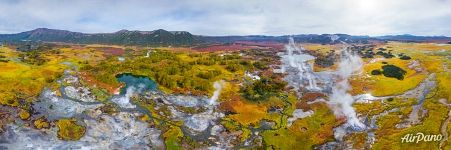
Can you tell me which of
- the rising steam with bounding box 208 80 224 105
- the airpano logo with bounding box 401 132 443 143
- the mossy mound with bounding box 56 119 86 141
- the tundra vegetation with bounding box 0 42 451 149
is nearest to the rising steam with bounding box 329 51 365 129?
the tundra vegetation with bounding box 0 42 451 149

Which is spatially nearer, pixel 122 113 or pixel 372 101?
pixel 122 113

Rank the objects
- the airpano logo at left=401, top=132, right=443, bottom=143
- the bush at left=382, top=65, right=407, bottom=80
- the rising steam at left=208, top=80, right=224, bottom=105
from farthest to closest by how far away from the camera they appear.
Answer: the bush at left=382, top=65, right=407, bottom=80 → the rising steam at left=208, top=80, right=224, bottom=105 → the airpano logo at left=401, top=132, right=443, bottom=143

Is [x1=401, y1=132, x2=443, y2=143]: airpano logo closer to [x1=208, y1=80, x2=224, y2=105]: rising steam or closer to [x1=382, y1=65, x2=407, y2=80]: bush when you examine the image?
[x1=208, y1=80, x2=224, y2=105]: rising steam

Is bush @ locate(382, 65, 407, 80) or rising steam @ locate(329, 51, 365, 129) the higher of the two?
bush @ locate(382, 65, 407, 80)

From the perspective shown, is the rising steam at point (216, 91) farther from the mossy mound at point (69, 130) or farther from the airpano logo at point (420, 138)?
the airpano logo at point (420, 138)

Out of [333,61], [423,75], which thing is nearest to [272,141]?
[423,75]

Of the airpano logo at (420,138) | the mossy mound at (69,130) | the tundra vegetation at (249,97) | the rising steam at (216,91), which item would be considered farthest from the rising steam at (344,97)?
the mossy mound at (69,130)

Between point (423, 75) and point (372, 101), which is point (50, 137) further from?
point (423, 75)
